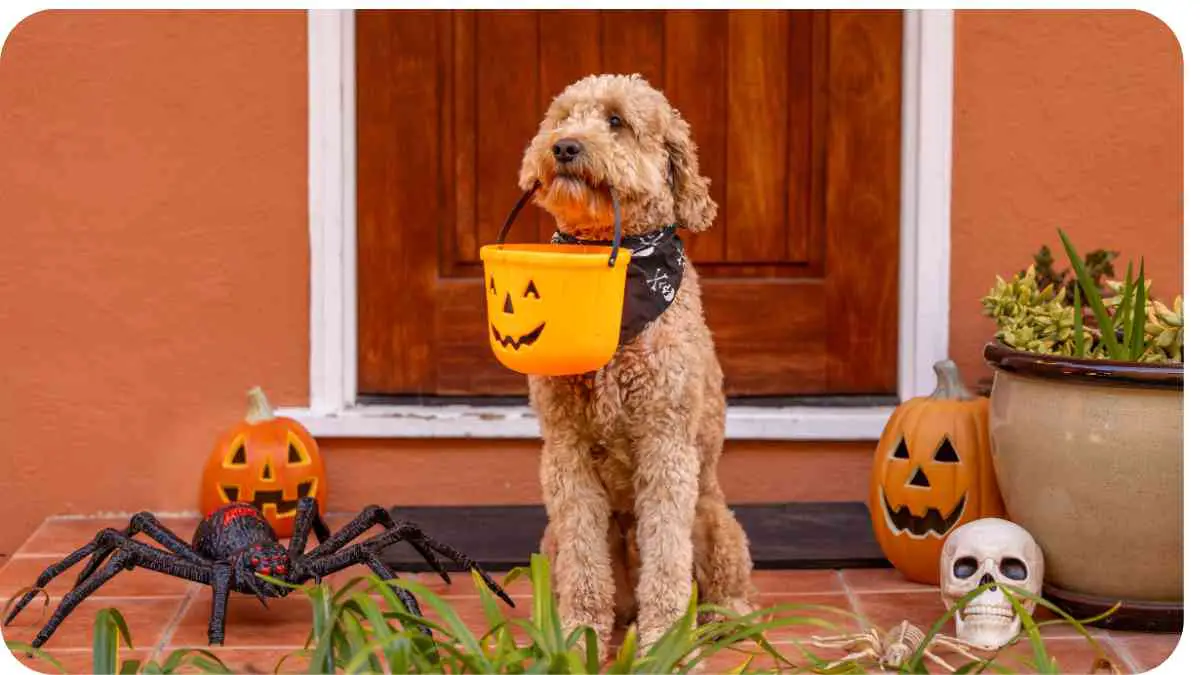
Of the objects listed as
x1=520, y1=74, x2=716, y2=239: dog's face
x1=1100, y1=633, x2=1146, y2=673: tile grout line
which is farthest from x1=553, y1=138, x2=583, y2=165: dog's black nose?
x1=1100, y1=633, x2=1146, y2=673: tile grout line

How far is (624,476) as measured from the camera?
3391 mm

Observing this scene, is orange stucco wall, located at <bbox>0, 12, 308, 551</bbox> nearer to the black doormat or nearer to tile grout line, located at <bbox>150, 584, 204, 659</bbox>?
the black doormat

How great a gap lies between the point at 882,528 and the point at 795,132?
54.0 inches

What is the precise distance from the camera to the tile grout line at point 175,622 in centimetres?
352

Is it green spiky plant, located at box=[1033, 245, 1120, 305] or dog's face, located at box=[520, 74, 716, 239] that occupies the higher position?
dog's face, located at box=[520, 74, 716, 239]

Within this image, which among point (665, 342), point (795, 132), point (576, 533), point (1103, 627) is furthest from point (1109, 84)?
point (576, 533)

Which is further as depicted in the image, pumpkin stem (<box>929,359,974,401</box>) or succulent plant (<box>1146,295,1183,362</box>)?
pumpkin stem (<box>929,359,974,401</box>)

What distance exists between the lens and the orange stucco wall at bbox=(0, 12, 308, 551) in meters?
4.60

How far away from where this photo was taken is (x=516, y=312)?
9.77 feet

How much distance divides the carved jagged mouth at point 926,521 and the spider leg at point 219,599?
176cm

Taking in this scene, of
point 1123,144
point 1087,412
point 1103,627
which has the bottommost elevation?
point 1103,627

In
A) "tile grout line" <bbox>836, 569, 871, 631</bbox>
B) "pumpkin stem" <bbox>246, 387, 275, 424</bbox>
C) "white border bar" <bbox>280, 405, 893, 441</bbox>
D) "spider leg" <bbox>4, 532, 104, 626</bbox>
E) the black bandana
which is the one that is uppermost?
the black bandana

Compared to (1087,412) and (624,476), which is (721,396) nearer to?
(624,476)

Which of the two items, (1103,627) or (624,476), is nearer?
(624,476)
